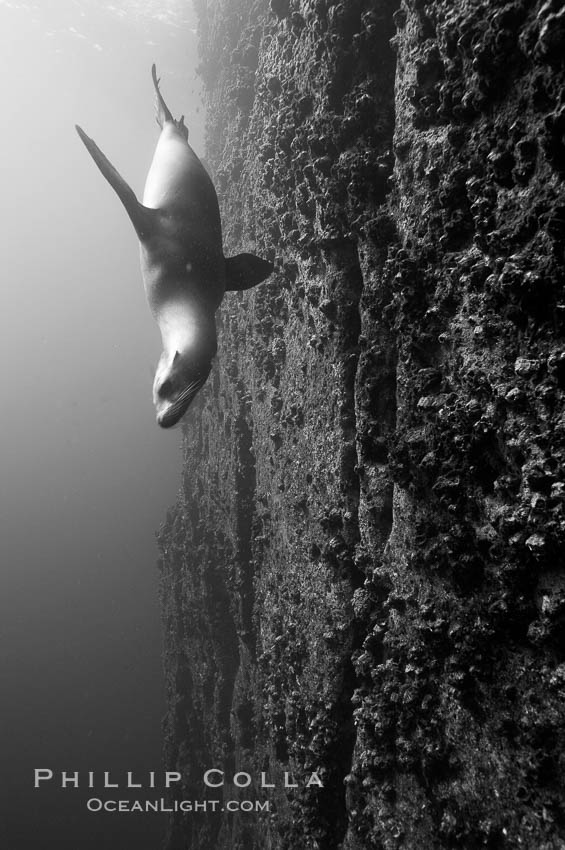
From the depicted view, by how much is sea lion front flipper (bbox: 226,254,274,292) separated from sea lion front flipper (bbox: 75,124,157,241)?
62cm

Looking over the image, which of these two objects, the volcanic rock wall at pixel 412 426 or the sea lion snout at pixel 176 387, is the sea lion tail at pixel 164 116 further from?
the sea lion snout at pixel 176 387

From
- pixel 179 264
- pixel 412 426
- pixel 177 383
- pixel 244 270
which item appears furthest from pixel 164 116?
pixel 412 426

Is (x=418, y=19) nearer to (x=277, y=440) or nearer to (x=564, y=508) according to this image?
(x=564, y=508)

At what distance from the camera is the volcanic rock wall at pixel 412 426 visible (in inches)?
57.9

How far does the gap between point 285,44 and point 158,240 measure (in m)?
3.07

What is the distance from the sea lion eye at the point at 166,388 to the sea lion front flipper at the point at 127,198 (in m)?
0.97

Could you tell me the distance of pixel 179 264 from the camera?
7.14 ft

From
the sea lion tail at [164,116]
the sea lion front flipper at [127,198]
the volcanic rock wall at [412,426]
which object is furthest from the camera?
the sea lion tail at [164,116]

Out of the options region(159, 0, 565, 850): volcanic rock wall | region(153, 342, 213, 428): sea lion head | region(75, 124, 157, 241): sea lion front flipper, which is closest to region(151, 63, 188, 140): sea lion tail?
region(159, 0, 565, 850): volcanic rock wall

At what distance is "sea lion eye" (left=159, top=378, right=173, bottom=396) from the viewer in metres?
1.77

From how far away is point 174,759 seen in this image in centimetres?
892

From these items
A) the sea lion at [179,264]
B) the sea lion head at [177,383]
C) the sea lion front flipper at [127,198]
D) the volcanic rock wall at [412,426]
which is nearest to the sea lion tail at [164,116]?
the sea lion at [179,264]

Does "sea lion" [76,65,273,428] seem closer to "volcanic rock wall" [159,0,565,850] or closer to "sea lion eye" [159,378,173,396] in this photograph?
"sea lion eye" [159,378,173,396]

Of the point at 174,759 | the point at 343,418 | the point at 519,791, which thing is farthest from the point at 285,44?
the point at 174,759
